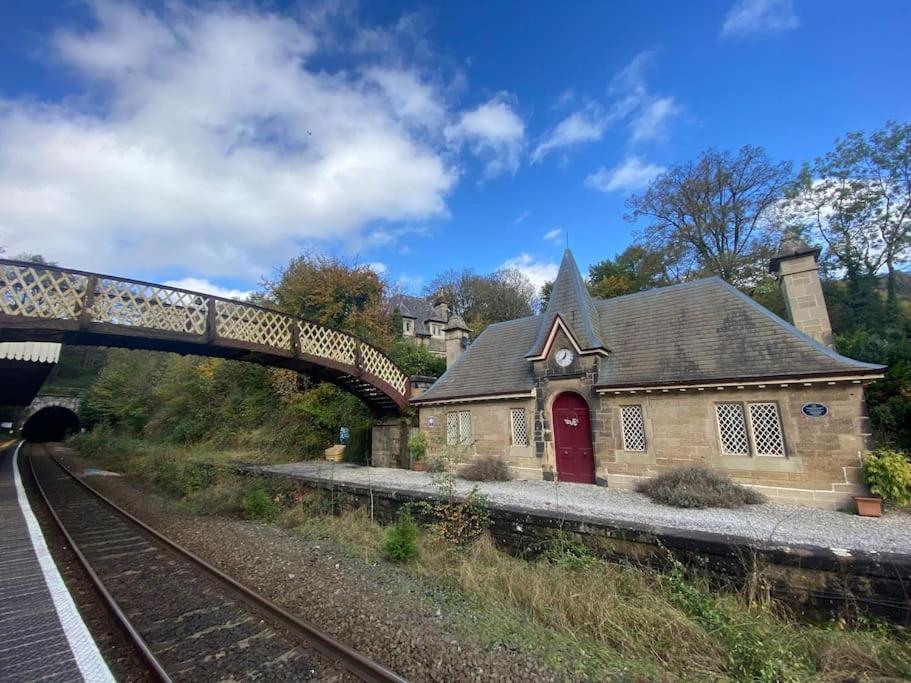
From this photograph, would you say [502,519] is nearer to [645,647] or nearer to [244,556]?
[645,647]

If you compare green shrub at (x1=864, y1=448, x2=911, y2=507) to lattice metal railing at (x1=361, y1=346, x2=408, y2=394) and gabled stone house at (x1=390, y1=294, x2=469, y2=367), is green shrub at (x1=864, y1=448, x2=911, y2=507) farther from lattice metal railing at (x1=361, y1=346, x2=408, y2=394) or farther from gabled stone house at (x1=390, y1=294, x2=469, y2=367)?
gabled stone house at (x1=390, y1=294, x2=469, y2=367)

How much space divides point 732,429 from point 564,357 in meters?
4.61

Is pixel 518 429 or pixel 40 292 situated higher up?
pixel 40 292

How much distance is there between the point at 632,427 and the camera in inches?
420

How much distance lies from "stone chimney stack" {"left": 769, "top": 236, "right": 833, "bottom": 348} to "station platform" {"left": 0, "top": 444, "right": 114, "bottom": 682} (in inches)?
573

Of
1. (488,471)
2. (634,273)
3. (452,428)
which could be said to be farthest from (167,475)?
(634,273)

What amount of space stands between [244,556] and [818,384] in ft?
39.6

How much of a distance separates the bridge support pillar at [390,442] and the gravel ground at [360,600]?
774 centimetres

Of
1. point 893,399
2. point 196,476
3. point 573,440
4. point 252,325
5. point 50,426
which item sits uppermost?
point 252,325

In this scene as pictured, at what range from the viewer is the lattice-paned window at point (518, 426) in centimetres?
1277

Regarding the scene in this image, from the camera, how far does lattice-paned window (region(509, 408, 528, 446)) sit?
1277 centimetres

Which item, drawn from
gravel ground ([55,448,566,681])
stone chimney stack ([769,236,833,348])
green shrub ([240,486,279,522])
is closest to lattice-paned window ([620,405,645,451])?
stone chimney stack ([769,236,833,348])

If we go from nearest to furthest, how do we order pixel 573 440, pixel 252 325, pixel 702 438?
pixel 702 438
pixel 252 325
pixel 573 440

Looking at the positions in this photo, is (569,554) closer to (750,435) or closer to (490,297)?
(750,435)
